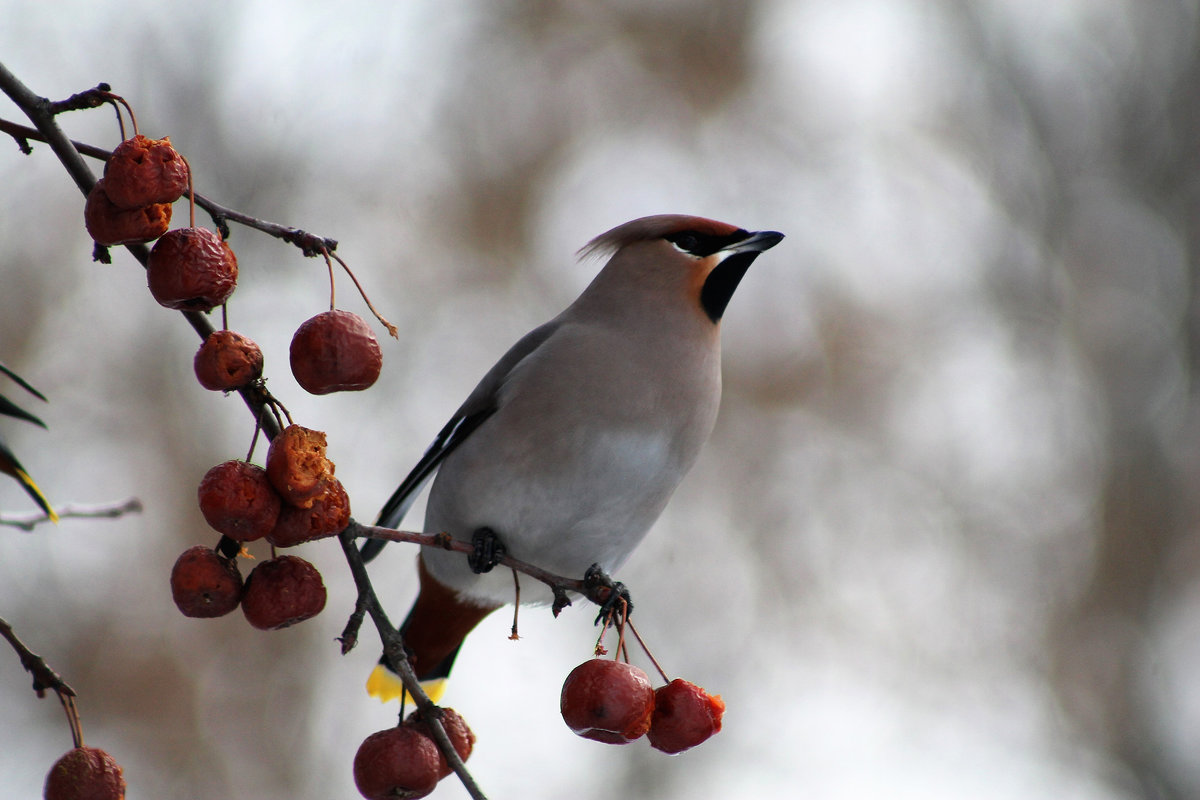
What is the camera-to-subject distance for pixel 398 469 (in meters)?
7.11

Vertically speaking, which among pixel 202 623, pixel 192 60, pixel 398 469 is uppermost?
pixel 192 60

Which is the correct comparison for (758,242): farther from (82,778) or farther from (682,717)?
(82,778)

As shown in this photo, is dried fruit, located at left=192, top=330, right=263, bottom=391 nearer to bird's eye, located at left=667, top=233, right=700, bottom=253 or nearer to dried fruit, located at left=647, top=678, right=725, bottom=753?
dried fruit, located at left=647, top=678, right=725, bottom=753

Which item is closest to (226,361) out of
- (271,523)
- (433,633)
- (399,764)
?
(271,523)

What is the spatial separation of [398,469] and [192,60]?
2854mm

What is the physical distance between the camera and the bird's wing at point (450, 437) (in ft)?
9.77

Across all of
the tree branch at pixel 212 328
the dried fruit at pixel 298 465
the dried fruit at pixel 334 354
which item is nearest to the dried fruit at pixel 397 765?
the tree branch at pixel 212 328

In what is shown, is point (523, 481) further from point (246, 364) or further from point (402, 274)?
point (402, 274)

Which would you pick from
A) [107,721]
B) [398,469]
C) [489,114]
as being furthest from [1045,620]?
[107,721]

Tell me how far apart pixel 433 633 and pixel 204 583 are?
1438 millimetres

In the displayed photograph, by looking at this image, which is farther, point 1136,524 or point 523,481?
point 1136,524

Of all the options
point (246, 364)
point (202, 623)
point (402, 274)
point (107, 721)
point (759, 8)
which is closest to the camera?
point (246, 364)

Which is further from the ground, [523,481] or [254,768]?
[254,768]

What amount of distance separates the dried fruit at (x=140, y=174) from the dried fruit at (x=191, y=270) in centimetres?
7
